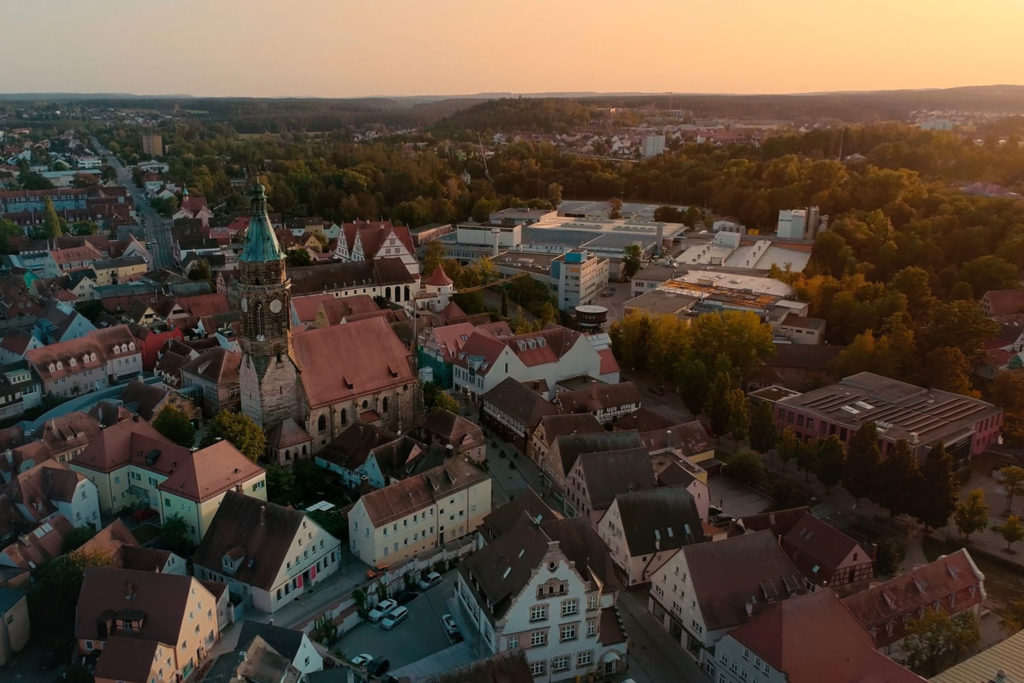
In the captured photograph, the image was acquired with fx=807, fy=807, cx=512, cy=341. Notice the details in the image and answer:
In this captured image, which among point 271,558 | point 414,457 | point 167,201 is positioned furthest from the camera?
point 167,201

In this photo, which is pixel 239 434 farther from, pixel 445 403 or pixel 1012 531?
pixel 1012 531

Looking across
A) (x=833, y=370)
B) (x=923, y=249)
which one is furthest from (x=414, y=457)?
(x=923, y=249)

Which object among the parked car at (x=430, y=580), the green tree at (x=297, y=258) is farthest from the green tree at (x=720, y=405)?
the green tree at (x=297, y=258)

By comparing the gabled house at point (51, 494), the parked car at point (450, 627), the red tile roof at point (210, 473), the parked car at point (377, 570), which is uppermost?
the red tile roof at point (210, 473)

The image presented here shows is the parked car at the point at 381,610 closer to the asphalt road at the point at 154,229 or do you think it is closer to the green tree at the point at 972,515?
the green tree at the point at 972,515

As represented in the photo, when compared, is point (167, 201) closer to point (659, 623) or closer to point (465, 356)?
point (465, 356)
